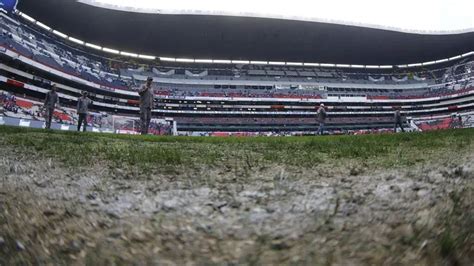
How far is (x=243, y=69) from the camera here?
73.6m

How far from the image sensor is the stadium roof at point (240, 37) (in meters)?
A: 54.9

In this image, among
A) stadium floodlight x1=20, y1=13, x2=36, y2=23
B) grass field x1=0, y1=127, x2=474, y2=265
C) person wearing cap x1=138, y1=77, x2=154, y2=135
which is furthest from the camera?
stadium floodlight x1=20, y1=13, x2=36, y2=23

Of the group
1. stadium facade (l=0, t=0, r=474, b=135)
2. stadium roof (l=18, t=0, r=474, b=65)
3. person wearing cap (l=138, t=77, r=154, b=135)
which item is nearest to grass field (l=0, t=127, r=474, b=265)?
person wearing cap (l=138, t=77, r=154, b=135)

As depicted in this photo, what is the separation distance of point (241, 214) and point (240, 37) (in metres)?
63.3

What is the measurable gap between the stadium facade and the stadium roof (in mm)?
191

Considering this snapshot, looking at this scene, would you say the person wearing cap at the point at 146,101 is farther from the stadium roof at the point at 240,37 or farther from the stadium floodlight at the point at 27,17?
the stadium floodlight at the point at 27,17

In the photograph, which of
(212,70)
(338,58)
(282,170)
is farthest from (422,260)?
(338,58)

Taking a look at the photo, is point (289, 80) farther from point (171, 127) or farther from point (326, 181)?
point (326, 181)

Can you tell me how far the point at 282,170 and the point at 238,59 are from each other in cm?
7008

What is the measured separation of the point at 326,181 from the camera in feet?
11.9

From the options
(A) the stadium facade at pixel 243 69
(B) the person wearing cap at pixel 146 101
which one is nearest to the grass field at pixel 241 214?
(B) the person wearing cap at pixel 146 101

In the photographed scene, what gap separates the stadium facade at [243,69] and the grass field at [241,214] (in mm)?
42309

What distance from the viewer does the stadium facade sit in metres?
52.9

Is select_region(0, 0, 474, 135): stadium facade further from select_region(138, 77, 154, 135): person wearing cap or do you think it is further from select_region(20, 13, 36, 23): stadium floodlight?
select_region(138, 77, 154, 135): person wearing cap
